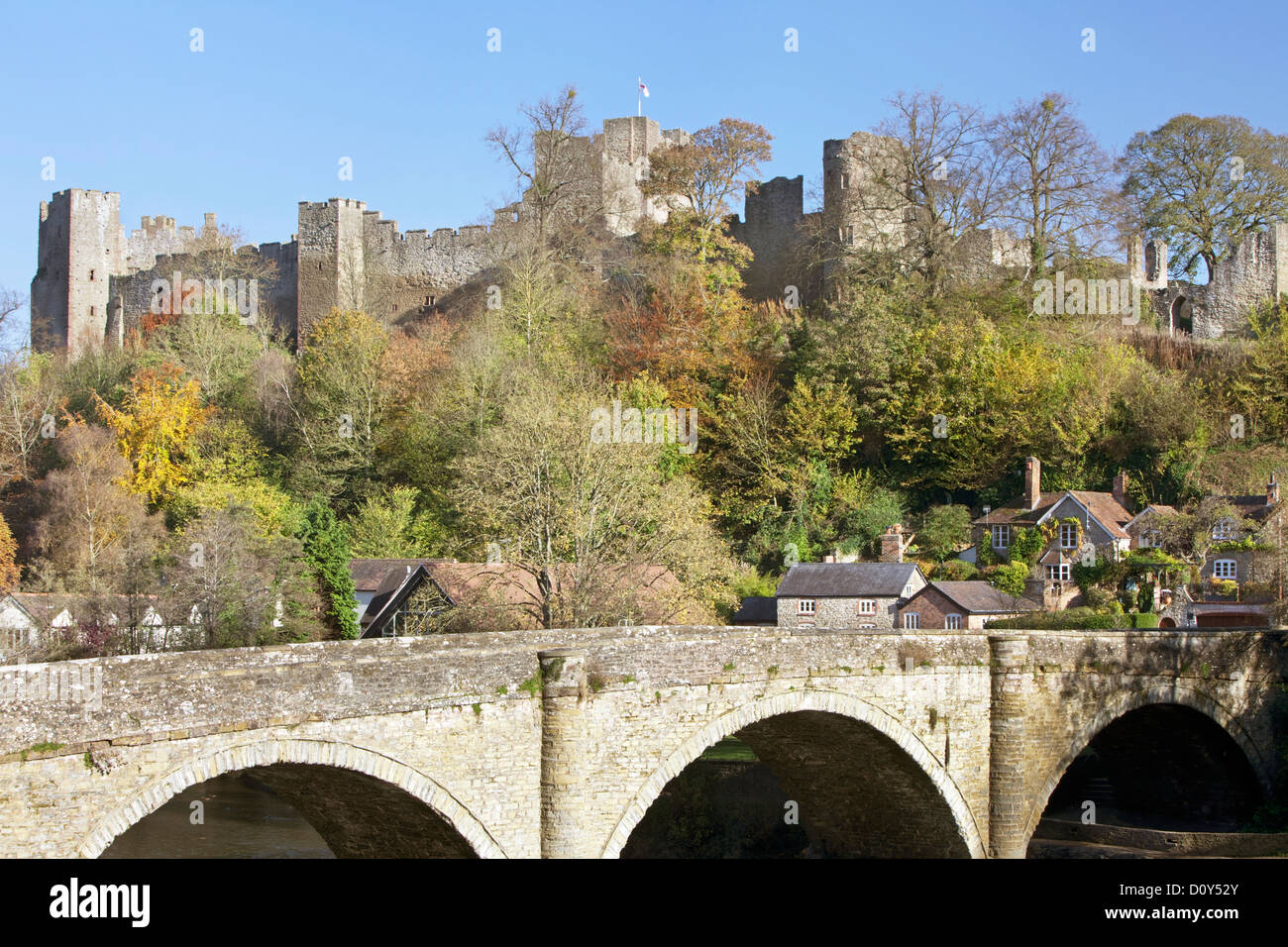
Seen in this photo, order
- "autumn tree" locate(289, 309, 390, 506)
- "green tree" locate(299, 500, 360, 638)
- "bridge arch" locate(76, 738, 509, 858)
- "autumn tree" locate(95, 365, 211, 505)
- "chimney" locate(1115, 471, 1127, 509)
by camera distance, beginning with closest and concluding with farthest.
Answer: "bridge arch" locate(76, 738, 509, 858), "green tree" locate(299, 500, 360, 638), "chimney" locate(1115, 471, 1127, 509), "autumn tree" locate(289, 309, 390, 506), "autumn tree" locate(95, 365, 211, 505)

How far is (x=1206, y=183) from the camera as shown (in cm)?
4644

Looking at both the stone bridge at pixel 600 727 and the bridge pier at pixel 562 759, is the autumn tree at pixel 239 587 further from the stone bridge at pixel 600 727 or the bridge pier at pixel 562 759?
the bridge pier at pixel 562 759

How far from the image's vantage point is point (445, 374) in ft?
132

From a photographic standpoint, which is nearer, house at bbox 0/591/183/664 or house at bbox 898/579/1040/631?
house at bbox 0/591/183/664

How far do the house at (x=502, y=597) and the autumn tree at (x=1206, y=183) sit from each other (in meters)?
25.3

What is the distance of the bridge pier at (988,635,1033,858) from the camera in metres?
20.3

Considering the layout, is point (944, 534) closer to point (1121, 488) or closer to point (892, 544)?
point (892, 544)

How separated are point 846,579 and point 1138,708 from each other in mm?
10464

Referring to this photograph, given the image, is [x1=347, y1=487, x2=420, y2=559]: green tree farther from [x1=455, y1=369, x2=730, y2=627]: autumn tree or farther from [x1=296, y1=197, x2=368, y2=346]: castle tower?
[x1=296, y1=197, x2=368, y2=346]: castle tower

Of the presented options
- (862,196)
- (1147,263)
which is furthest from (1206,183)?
(862,196)

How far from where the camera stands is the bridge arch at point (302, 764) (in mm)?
10789

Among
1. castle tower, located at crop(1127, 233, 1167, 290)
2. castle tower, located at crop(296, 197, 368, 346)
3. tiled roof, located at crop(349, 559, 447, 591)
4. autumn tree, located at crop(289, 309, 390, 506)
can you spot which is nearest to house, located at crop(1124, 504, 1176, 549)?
castle tower, located at crop(1127, 233, 1167, 290)

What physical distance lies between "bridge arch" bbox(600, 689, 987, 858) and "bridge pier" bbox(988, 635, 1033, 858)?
43cm
